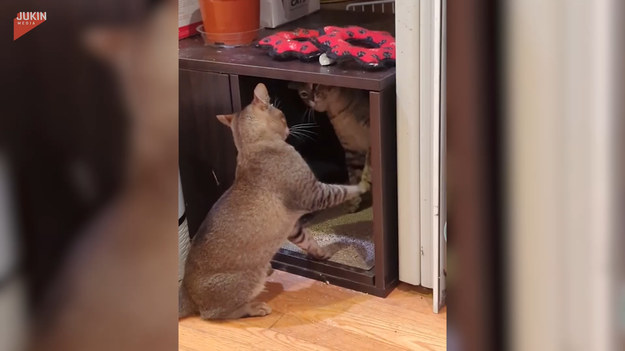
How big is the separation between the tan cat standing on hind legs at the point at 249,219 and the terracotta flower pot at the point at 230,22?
22cm

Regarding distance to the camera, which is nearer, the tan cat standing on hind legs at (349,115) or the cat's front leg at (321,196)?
the cat's front leg at (321,196)

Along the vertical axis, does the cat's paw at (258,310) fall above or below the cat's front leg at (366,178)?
below

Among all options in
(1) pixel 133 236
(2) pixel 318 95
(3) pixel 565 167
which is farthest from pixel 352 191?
(3) pixel 565 167

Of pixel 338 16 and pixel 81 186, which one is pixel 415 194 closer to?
pixel 338 16

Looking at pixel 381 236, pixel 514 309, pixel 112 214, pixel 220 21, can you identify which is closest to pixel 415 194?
pixel 381 236

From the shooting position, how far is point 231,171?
1691mm

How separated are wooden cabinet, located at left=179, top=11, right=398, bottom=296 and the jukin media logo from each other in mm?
1107

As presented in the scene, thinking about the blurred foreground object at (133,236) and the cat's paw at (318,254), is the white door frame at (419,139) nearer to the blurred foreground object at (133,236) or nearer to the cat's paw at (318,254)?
the cat's paw at (318,254)

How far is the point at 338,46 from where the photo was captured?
4.94 feet

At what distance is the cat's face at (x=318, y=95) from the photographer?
1678 millimetres

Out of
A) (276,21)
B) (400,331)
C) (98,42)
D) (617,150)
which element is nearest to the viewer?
(617,150)

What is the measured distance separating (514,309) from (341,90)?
1494 mm

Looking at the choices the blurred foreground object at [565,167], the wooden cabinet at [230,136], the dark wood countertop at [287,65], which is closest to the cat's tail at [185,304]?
the wooden cabinet at [230,136]

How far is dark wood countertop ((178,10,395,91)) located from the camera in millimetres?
1442
